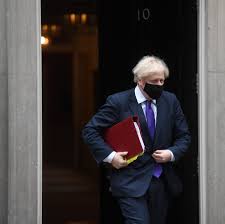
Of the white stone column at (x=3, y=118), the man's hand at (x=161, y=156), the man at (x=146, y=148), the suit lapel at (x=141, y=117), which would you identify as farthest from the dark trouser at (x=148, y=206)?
the white stone column at (x=3, y=118)

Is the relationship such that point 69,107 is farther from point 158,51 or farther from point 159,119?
point 159,119

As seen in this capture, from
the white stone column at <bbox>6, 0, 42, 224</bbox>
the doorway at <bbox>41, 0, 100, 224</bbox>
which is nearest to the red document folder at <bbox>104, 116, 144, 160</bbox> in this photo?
the white stone column at <bbox>6, 0, 42, 224</bbox>

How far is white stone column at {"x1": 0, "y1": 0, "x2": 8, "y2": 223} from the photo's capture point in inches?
257

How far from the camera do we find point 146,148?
6086mm

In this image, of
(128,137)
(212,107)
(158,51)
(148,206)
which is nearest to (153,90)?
(128,137)

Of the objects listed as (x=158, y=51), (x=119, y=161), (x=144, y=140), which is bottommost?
(x=119, y=161)

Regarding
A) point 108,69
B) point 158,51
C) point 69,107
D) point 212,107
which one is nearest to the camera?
point 212,107

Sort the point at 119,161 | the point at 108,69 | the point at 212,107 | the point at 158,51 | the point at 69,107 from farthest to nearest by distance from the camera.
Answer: the point at 69,107 < the point at 108,69 < the point at 158,51 < the point at 212,107 < the point at 119,161

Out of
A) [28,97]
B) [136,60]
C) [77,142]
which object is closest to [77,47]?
[77,142]

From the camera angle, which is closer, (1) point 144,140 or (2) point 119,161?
(2) point 119,161

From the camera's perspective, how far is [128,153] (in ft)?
19.6

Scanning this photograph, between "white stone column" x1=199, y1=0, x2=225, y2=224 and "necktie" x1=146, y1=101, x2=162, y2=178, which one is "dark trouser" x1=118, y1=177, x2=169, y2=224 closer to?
"necktie" x1=146, y1=101, x2=162, y2=178

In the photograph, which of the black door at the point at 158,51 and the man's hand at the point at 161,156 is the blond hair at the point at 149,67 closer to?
the man's hand at the point at 161,156

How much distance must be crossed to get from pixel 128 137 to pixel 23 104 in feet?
3.59
